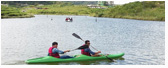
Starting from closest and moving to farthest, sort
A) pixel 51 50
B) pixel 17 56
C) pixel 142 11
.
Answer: pixel 51 50 < pixel 17 56 < pixel 142 11

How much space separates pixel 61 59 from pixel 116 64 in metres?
2.66

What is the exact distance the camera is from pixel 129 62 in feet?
41.8

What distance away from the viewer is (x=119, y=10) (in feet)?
236

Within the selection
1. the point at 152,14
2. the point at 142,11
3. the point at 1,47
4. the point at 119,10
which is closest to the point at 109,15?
the point at 119,10

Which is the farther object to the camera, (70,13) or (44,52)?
(70,13)

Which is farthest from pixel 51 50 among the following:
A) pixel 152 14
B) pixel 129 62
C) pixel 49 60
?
pixel 152 14

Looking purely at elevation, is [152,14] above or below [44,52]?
above

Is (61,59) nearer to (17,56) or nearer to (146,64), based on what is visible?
(17,56)

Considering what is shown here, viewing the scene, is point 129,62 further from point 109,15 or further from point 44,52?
point 109,15

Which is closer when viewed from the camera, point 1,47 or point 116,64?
point 116,64

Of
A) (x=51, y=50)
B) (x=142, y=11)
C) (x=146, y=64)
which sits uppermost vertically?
(x=142, y=11)

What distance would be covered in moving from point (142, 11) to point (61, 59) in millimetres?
53696

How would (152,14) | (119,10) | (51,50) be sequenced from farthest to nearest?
(119,10) → (152,14) → (51,50)

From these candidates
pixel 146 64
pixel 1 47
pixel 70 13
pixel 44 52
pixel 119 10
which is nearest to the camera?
pixel 146 64
